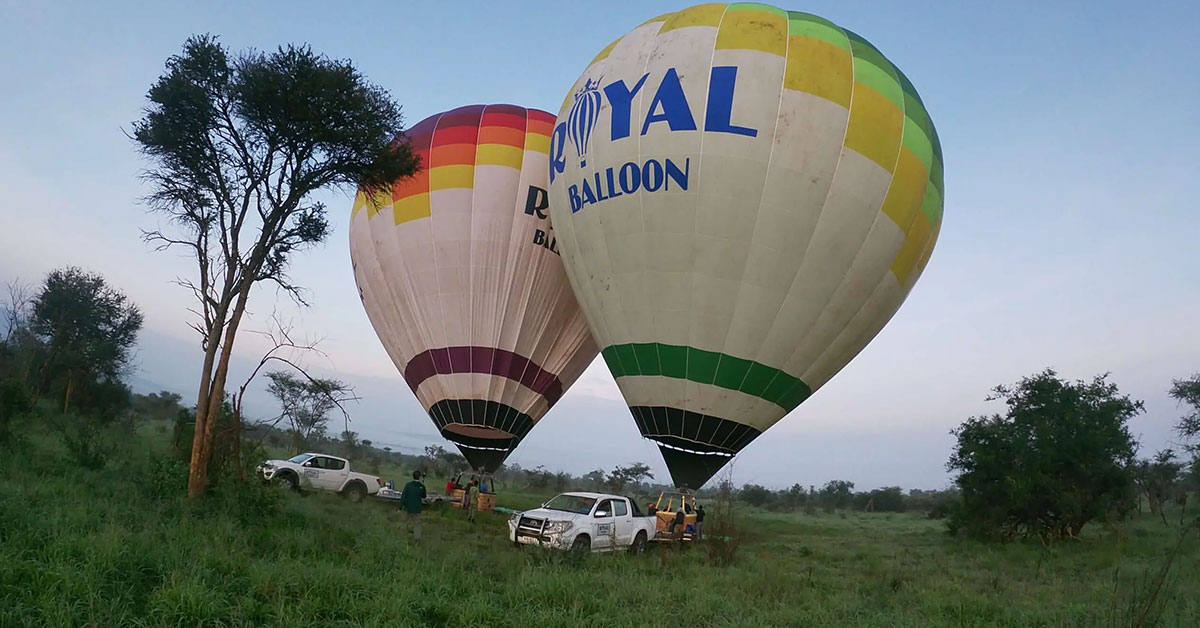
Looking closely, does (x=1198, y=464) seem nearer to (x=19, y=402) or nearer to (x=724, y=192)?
(x=724, y=192)

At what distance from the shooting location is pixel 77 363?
23.7m

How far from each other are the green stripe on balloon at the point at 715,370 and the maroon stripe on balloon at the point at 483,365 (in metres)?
4.02

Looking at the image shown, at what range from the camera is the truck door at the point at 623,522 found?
12.4 meters

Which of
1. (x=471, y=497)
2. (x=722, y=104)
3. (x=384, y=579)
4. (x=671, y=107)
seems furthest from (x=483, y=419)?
(x=384, y=579)

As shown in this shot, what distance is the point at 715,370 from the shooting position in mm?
12914

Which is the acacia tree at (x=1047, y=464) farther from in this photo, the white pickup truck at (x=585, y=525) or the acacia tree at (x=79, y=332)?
the acacia tree at (x=79, y=332)

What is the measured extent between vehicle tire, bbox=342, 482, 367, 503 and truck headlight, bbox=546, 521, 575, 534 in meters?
7.17

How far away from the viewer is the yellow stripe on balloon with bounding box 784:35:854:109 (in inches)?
497

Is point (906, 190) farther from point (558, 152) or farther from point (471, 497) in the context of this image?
point (471, 497)

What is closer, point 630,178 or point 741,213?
point 741,213

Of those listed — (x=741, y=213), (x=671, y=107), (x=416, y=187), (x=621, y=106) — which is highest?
(x=621, y=106)

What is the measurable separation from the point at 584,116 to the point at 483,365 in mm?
6161

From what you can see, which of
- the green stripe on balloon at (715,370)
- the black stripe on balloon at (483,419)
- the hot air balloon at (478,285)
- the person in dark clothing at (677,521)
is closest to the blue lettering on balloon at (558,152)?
the hot air balloon at (478,285)

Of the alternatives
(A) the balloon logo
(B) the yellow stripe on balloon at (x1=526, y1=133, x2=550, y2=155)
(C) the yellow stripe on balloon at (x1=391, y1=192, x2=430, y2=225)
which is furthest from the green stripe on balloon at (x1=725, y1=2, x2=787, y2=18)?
(C) the yellow stripe on balloon at (x1=391, y1=192, x2=430, y2=225)
